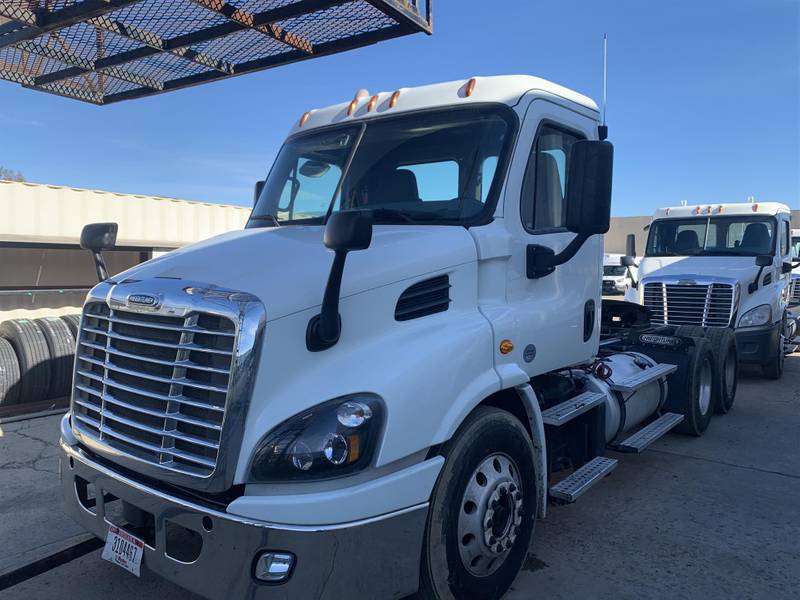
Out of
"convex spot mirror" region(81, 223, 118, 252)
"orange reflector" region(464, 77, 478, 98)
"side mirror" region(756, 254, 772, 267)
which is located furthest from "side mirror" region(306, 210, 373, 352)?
"side mirror" region(756, 254, 772, 267)

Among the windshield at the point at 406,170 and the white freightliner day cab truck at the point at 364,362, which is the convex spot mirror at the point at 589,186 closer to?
the white freightliner day cab truck at the point at 364,362

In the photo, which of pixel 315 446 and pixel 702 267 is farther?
pixel 702 267

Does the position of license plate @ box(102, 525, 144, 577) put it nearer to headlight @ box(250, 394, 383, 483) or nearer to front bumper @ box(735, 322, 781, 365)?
headlight @ box(250, 394, 383, 483)

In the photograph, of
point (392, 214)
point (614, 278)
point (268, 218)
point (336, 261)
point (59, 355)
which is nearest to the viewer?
point (336, 261)

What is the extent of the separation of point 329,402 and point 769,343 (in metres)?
8.52

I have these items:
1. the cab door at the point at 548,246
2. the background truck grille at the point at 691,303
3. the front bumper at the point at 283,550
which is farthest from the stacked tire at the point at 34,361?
the background truck grille at the point at 691,303

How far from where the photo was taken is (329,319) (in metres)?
2.63

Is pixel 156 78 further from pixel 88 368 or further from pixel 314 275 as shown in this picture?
pixel 314 275

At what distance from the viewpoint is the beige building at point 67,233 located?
1103 centimetres

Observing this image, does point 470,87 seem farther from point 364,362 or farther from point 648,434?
point 648,434

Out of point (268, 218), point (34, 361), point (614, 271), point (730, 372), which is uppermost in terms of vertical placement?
point (268, 218)

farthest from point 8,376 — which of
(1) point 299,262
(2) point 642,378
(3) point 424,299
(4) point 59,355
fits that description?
(2) point 642,378

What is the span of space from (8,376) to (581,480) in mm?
6635

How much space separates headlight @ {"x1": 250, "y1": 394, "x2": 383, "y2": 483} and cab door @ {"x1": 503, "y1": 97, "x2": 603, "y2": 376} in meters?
1.33
